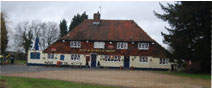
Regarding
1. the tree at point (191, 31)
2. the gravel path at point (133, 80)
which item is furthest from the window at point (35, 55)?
the tree at point (191, 31)

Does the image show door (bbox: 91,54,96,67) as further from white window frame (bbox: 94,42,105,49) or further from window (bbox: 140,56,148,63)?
window (bbox: 140,56,148,63)

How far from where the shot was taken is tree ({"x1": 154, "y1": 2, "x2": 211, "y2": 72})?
2934 cm

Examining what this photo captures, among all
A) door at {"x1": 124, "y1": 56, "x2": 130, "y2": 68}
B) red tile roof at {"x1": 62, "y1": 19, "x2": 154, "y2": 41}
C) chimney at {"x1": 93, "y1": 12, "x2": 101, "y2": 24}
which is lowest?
door at {"x1": 124, "y1": 56, "x2": 130, "y2": 68}

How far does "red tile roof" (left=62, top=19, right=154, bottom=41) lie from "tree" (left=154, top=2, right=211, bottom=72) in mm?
12422

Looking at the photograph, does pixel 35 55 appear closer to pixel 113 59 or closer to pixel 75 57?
pixel 75 57

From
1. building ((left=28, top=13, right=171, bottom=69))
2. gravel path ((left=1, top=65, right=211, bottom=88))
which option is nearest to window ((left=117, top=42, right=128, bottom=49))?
building ((left=28, top=13, right=171, bottom=69))

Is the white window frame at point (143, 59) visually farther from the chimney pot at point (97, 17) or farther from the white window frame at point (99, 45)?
the chimney pot at point (97, 17)

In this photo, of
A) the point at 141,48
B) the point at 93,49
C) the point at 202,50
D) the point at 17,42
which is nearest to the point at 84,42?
the point at 93,49

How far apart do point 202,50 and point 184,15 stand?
4083 mm

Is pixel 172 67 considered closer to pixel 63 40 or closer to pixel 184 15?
A: pixel 184 15

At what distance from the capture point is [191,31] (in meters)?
31.2

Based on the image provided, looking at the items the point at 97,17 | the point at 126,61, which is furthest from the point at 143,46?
the point at 97,17

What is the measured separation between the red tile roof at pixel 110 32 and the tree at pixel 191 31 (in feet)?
40.8

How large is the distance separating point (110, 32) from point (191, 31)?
17.5 metres
